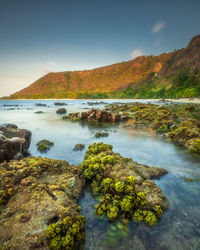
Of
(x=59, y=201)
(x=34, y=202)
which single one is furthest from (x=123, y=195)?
(x=34, y=202)

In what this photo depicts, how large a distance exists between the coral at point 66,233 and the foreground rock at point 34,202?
21 millimetres

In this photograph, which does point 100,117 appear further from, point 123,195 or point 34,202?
point 34,202

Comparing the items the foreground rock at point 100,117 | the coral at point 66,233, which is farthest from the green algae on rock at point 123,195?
the foreground rock at point 100,117

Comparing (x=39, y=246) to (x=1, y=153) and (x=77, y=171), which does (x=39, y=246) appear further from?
(x=1, y=153)

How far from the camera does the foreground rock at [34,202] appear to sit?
10.2ft

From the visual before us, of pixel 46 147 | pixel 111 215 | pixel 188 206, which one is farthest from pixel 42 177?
pixel 46 147

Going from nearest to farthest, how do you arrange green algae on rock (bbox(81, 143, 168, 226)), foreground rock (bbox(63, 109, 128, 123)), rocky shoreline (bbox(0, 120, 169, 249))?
1. rocky shoreline (bbox(0, 120, 169, 249))
2. green algae on rock (bbox(81, 143, 168, 226))
3. foreground rock (bbox(63, 109, 128, 123))

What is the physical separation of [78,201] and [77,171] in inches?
51.0

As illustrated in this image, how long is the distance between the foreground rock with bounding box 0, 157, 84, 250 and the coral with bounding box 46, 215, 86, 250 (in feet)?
0.07

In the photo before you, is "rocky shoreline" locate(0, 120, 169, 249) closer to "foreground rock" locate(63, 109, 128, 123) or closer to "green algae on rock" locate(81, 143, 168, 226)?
"green algae on rock" locate(81, 143, 168, 226)

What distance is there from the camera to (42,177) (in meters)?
5.16

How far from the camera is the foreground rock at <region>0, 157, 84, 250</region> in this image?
10.2 feet

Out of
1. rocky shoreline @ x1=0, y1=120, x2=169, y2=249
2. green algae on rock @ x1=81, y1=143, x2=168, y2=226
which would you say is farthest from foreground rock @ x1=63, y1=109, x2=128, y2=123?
green algae on rock @ x1=81, y1=143, x2=168, y2=226

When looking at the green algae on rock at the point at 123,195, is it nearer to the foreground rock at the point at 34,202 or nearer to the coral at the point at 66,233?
the foreground rock at the point at 34,202
